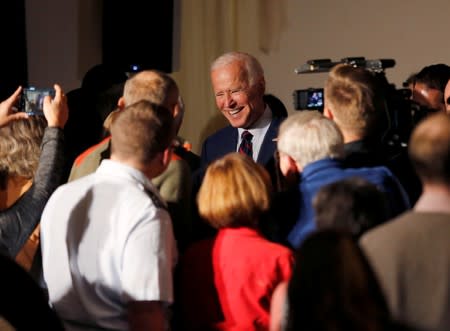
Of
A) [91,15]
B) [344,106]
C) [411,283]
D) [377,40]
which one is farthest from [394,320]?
[91,15]

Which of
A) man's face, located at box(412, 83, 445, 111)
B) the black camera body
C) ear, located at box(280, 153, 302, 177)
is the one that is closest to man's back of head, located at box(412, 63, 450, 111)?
man's face, located at box(412, 83, 445, 111)

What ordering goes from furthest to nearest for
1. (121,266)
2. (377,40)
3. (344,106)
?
(377,40), (344,106), (121,266)

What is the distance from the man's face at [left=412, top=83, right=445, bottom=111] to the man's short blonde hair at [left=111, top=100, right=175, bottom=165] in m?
1.95

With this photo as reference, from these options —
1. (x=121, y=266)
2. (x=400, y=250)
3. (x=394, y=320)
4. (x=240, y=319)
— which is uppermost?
(x=400, y=250)

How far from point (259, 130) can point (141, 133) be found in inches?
53.3

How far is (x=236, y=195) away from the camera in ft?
8.01

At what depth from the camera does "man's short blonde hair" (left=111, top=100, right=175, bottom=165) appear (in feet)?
7.86

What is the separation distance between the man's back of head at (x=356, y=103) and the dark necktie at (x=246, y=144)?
878mm

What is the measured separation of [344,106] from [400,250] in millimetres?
1070

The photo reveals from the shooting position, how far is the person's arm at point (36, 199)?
2598mm

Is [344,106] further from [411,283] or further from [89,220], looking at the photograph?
[411,283]

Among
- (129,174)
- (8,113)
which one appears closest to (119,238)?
(129,174)

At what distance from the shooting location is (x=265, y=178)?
2479mm

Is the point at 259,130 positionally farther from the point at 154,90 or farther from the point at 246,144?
the point at 154,90
